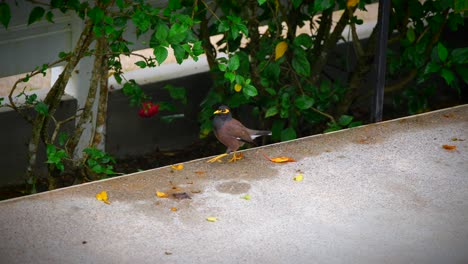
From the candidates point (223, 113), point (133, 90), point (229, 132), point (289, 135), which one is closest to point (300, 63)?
point (289, 135)

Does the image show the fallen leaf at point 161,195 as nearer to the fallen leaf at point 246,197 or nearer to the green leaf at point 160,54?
the fallen leaf at point 246,197

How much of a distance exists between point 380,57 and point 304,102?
23.7 inches

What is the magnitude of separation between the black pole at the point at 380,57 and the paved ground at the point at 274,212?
36 cm

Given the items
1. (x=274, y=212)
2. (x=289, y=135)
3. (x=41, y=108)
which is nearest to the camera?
(x=274, y=212)

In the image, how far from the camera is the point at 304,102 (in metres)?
5.33

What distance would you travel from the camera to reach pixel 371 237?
377 centimetres

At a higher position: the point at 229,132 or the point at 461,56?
the point at 461,56

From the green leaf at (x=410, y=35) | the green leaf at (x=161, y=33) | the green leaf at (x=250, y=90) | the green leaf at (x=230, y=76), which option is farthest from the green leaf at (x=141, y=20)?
the green leaf at (x=410, y=35)

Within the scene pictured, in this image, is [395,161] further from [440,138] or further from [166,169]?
[166,169]

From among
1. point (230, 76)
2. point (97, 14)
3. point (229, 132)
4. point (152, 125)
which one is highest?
point (97, 14)

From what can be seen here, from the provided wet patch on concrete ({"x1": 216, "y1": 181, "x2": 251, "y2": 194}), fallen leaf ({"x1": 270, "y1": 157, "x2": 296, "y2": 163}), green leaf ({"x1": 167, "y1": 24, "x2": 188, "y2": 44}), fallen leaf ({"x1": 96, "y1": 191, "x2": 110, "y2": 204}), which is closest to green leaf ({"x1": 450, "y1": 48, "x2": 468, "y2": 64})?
fallen leaf ({"x1": 270, "y1": 157, "x2": 296, "y2": 163})

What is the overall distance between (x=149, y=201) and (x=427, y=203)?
1441 millimetres

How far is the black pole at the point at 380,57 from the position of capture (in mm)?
4973

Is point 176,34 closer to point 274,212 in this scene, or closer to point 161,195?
point 161,195
